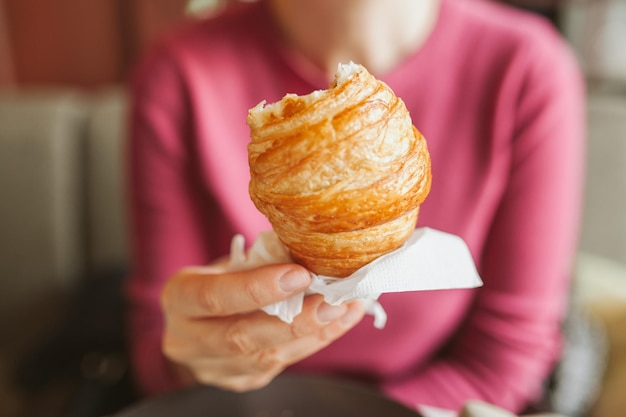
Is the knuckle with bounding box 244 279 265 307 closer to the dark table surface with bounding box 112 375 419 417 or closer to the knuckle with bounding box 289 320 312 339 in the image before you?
the knuckle with bounding box 289 320 312 339

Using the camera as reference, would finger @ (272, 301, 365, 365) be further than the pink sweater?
No

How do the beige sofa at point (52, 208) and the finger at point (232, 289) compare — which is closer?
the finger at point (232, 289)

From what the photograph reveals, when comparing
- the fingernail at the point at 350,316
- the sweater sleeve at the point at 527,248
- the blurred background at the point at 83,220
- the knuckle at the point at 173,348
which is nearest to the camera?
the fingernail at the point at 350,316

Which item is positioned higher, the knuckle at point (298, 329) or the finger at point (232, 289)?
the finger at point (232, 289)

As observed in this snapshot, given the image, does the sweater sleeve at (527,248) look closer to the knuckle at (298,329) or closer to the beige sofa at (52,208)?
the knuckle at (298,329)

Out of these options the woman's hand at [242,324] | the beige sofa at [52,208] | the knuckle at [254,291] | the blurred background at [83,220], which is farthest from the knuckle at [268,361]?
the beige sofa at [52,208]

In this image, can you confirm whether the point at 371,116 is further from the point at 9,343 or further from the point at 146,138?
the point at 9,343

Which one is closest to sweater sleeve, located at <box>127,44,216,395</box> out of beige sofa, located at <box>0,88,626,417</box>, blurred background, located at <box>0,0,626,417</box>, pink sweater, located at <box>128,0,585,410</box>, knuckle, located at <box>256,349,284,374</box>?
pink sweater, located at <box>128,0,585,410</box>
